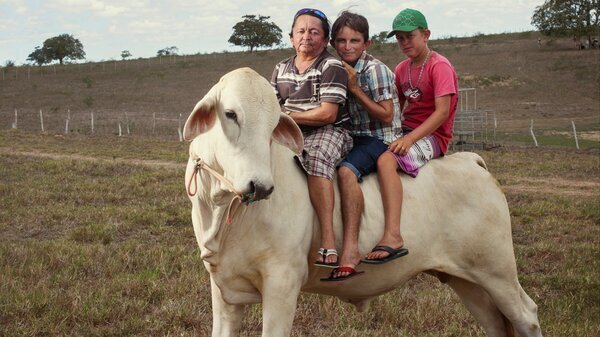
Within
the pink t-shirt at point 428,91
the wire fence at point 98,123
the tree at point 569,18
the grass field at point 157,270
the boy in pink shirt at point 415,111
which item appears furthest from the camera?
the tree at point 569,18

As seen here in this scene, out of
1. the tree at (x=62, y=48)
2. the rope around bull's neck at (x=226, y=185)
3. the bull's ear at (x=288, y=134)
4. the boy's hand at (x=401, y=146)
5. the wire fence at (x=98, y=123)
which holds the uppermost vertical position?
the tree at (x=62, y=48)

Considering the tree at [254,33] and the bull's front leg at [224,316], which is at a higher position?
the tree at [254,33]

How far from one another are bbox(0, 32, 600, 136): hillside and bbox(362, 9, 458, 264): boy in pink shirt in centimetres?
2892

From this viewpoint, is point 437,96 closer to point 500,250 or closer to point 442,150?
point 442,150

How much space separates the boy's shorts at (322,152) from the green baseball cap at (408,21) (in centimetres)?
88

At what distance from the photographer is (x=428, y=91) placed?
15.5 feet

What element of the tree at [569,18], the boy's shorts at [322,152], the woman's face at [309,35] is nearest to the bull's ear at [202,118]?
the boy's shorts at [322,152]

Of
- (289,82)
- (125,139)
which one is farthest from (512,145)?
(289,82)

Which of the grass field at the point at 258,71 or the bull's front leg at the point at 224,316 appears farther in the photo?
the grass field at the point at 258,71

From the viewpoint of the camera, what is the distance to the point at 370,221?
14.0 feet

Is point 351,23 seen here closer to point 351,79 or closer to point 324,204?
point 351,79

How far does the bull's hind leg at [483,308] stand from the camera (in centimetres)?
500

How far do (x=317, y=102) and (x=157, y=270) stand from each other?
3441 millimetres

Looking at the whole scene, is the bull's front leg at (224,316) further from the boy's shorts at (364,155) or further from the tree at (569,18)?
the tree at (569,18)
